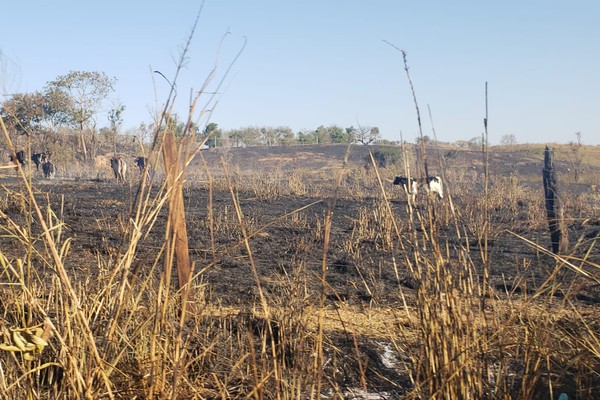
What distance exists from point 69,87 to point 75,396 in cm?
4264

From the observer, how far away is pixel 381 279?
8.30m

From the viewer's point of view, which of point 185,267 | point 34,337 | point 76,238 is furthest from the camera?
point 76,238

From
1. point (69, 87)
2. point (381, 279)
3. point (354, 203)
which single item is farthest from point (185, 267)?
point (69, 87)

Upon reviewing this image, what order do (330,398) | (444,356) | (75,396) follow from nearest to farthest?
(75,396) < (444,356) < (330,398)

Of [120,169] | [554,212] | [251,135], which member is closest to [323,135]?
[251,135]

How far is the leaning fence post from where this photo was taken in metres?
8.67

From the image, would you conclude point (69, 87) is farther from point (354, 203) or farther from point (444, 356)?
point (444, 356)

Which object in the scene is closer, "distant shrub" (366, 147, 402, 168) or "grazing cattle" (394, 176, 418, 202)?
"grazing cattle" (394, 176, 418, 202)

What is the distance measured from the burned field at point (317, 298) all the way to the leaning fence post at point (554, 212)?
0.97 feet

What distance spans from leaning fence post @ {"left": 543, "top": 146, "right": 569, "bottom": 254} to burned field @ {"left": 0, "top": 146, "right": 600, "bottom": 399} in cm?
30

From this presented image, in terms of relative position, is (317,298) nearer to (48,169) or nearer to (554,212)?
(554,212)

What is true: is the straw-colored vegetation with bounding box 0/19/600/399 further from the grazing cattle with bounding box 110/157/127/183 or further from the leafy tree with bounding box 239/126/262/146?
the leafy tree with bounding box 239/126/262/146

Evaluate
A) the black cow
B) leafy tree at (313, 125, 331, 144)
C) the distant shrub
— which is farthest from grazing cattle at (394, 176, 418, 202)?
leafy tree at (313, 125, 331, 144)

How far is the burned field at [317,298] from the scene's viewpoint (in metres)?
2.71
